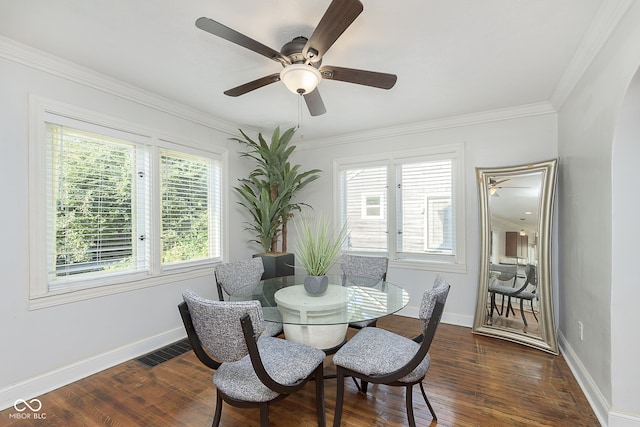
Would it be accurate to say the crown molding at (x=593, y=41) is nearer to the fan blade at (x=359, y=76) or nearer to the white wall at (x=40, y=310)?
the fan blade at (x=359, y=76)

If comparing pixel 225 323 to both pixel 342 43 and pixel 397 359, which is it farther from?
pixel 342 43

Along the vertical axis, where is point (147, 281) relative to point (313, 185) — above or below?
below

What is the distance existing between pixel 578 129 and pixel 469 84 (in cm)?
95

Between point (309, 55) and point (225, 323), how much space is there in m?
1.56

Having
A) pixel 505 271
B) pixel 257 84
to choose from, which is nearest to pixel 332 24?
pixel 257 84

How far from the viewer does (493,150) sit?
133 inches

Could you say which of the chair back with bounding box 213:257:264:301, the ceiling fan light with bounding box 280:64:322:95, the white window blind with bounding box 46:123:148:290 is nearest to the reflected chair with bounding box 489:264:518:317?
the chair back with bounding box 213:257:264:301

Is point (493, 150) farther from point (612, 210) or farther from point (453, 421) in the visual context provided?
point (453, 421)

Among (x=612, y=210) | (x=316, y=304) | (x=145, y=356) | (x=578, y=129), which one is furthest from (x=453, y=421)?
(x=145, y=356)

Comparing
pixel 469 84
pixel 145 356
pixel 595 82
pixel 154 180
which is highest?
pixel 469 84

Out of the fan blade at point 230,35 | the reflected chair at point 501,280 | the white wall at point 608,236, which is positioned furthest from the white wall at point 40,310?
the white wall at point 608,236

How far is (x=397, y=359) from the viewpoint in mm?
1680

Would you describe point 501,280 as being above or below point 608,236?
below

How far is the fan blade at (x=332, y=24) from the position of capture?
1.34 meters
